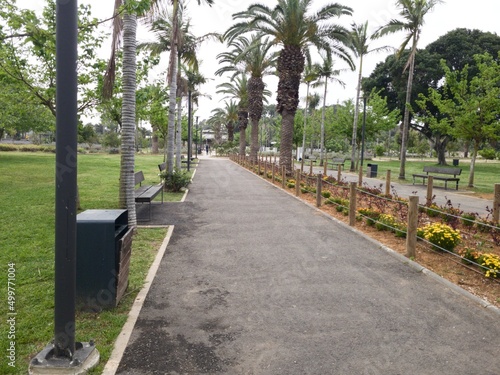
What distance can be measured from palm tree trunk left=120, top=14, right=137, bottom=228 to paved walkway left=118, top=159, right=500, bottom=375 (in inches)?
68.5

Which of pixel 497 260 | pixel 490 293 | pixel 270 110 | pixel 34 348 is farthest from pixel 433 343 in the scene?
pixel 270 110

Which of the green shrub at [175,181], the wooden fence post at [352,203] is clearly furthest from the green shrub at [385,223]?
the green shrub at [175,181]

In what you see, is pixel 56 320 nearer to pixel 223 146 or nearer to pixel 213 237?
pixel 213 237

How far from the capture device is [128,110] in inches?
337

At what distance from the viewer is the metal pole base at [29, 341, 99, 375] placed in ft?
10.7

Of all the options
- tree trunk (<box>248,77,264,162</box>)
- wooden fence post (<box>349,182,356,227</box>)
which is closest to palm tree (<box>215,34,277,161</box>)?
tree trunk (<box>248,77,264,162</box>)

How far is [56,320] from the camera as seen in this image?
3346 mm

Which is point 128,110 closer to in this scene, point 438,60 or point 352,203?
point 352,203

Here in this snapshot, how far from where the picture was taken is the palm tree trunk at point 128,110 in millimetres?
8359

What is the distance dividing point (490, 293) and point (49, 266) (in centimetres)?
653

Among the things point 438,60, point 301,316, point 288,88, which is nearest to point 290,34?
point 288,88

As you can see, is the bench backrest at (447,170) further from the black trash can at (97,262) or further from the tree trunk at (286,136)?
the black trash can at (97,262)

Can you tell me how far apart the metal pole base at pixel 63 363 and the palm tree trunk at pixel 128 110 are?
5.01 meters

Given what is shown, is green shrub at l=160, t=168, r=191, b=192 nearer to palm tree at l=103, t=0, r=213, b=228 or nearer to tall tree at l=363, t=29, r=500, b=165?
palm tree at l=103, t=0, r=213, b=228
